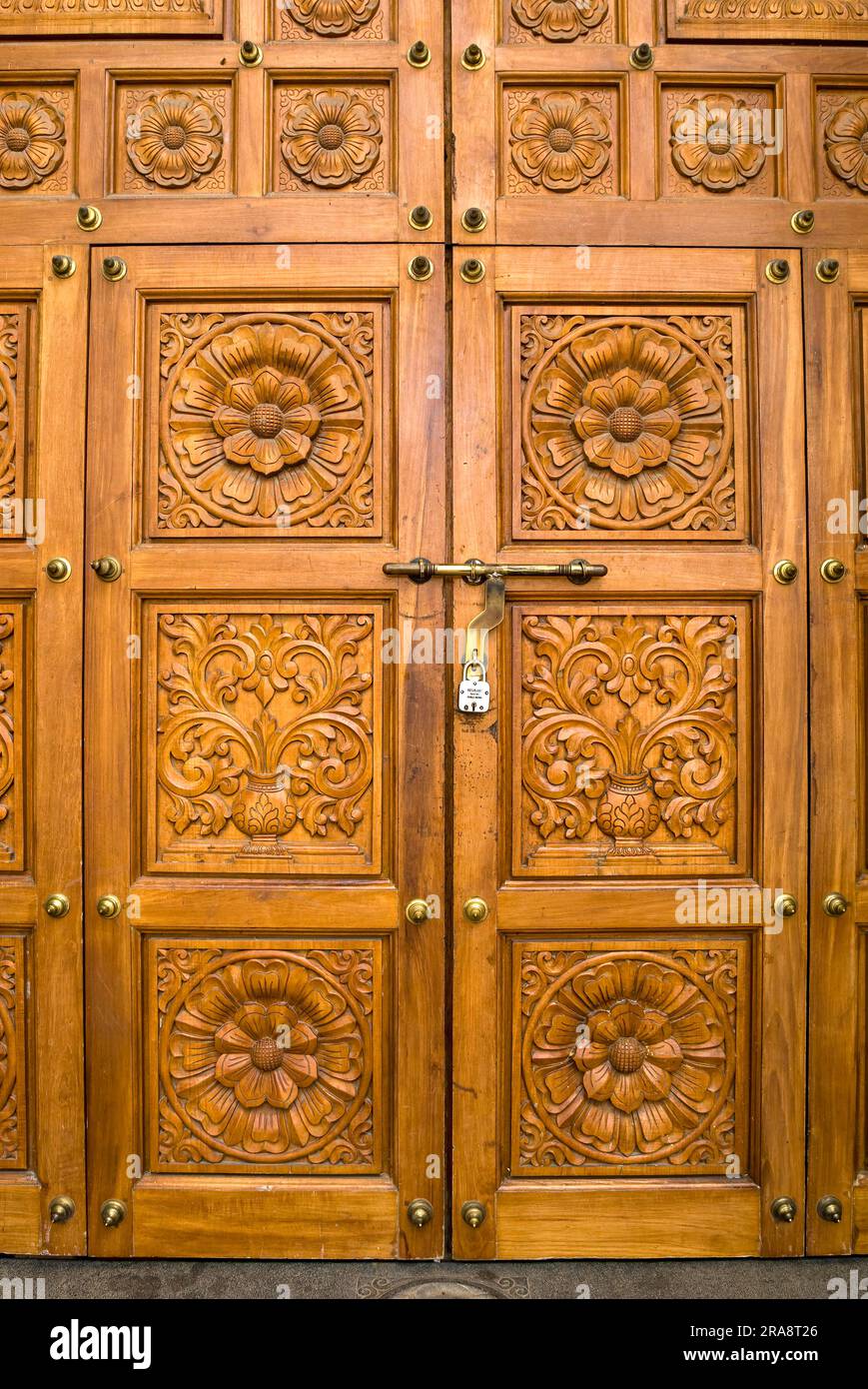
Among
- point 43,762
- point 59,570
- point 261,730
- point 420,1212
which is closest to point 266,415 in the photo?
point 59,570

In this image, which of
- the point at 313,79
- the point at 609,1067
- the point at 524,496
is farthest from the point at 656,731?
the point at 313,79

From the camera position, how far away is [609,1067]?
6.32 feet

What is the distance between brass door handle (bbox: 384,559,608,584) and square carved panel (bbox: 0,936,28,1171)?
1.16m

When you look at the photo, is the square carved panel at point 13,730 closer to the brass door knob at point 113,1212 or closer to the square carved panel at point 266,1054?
the square carved panel at point 266,1054

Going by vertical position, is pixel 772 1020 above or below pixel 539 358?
below

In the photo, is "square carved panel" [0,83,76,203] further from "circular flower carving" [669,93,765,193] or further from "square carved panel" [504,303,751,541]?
"circular flower carving" [669,93,765,193]

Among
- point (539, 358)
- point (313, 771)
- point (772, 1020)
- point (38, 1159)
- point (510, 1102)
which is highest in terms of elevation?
point (539, 358)

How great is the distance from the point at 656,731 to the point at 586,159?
125 centimetres

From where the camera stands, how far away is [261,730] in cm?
192

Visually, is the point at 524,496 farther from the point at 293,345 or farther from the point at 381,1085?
the point at 381,1085

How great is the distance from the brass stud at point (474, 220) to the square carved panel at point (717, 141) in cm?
40

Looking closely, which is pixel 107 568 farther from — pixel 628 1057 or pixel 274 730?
pixel 628 1057

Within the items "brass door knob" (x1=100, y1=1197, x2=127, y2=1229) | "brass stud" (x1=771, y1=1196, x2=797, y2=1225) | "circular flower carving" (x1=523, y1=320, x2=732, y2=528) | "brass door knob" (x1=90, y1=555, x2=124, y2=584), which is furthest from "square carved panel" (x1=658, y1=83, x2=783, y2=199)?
"brass door knob" (x1=100, y1=1197, x2=127, y2=1229)

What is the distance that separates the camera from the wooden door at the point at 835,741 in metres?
1.92
